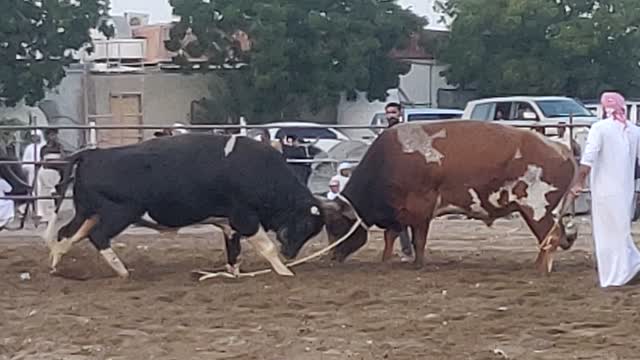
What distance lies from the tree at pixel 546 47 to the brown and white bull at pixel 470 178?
94.1ft

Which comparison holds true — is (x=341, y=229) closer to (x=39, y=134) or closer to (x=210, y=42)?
(x=39, y=134)

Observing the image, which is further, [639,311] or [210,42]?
[210,42]

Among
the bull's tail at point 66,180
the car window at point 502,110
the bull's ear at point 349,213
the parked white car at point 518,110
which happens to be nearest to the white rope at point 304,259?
the bull's ear at point 349,213

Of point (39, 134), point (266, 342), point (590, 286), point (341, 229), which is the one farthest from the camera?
point (39, 134)

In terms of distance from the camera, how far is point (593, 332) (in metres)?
8.88

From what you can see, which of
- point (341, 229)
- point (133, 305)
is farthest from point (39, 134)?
point (133, 305)

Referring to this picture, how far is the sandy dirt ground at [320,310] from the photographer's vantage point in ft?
27.6

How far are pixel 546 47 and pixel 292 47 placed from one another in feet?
25.7

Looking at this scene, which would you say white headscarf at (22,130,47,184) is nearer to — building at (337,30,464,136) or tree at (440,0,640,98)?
tree at (440,0,640,98)

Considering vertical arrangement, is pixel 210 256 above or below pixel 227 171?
below

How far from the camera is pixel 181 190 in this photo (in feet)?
39.7

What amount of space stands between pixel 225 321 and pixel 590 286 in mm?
3330

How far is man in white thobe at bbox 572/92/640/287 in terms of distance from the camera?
11078mm

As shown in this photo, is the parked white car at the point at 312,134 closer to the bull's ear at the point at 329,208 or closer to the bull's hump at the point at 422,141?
the bull's ear at the point at 329,208
